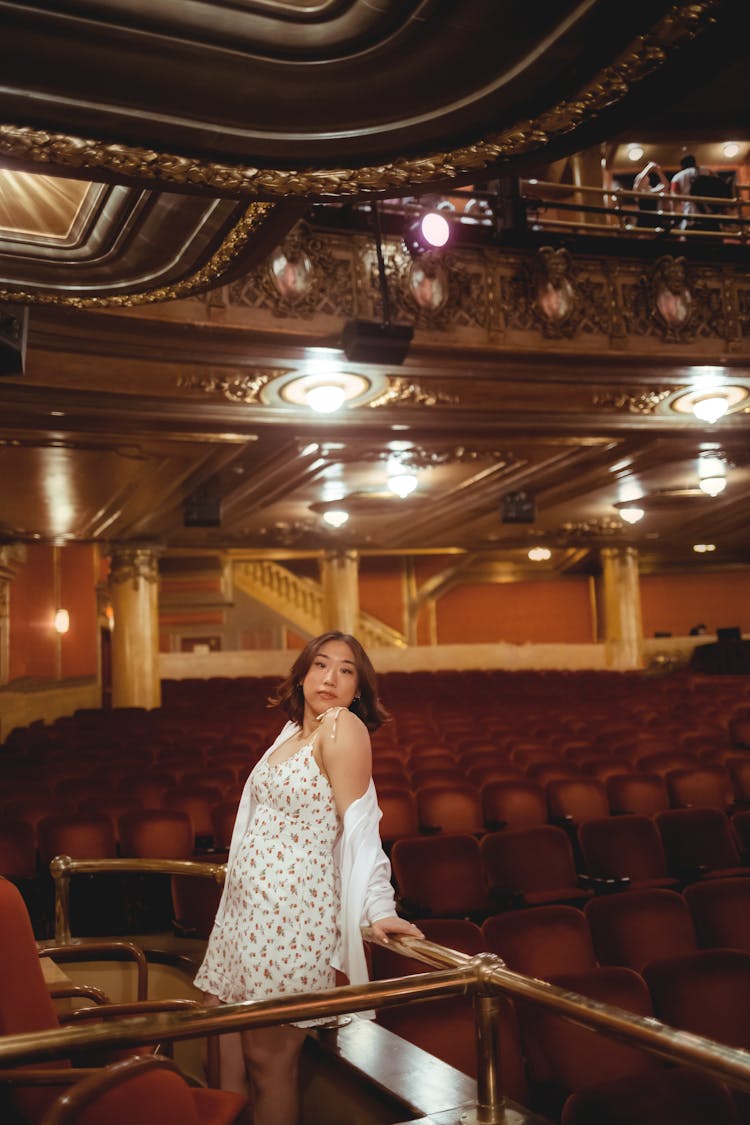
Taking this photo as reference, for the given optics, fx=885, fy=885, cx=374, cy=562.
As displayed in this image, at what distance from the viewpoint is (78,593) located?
45.0 feet

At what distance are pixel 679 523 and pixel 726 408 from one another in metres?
7.48

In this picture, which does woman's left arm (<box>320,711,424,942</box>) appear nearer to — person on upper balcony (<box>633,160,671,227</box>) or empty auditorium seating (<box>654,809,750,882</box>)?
empty auditorium seating (<box>654,809,750,882</box>)

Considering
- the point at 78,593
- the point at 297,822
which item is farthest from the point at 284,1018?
the point at 78,593

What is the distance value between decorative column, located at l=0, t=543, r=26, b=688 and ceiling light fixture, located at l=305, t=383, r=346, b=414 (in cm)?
586

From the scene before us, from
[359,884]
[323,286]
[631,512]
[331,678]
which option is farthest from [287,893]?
[631,512]

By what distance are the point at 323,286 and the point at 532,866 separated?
402 cm

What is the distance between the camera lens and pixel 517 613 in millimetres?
20000

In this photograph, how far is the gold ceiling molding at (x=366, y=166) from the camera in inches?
102

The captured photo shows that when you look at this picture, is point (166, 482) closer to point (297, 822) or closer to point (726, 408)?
point (726, 408)

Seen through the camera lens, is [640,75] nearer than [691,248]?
Yes

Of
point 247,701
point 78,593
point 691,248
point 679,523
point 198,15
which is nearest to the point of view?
point 198,15

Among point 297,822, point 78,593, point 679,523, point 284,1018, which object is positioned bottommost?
point 284,1018

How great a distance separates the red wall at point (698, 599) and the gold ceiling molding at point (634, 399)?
13027mm

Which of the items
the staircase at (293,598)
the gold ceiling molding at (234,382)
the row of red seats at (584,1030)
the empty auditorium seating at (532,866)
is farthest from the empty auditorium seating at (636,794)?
the staircase at (293,598)
